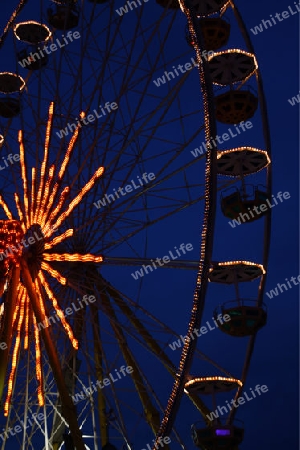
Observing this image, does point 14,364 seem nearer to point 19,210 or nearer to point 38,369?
point 38,369

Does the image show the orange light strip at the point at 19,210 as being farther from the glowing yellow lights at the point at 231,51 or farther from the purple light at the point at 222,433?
the purple light at the point at 222,433

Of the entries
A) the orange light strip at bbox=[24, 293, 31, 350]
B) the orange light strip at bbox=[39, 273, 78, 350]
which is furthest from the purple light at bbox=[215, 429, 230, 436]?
the orange light strip at bbox=[24, 293, 31, 350]

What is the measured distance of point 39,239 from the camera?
58.1 feet

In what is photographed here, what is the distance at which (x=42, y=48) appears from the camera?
22.9 m

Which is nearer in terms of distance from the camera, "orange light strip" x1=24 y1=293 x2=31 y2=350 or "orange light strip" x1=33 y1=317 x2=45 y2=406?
"orange light strip" x1=33 y1=317 x2=45 y2=406

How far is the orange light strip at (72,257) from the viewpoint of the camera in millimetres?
17469

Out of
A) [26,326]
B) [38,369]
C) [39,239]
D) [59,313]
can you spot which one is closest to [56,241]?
[39,239]

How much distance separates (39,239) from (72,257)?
81 cm

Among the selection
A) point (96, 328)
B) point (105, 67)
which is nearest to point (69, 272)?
point (96, 328)

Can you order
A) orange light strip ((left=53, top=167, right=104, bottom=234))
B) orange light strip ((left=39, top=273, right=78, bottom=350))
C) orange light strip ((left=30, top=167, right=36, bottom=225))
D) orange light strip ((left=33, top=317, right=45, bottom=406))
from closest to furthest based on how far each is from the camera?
orange light strip ((left=39, top=273, right=78, bottom=350)) → orange light strip ((left=33, top=317, right=45, bottom=406)) → orange light strip ((left=53, top=167, right=104, bottom=234)) → orange light strip ((left=30, top=167, right=36, bottom=225))

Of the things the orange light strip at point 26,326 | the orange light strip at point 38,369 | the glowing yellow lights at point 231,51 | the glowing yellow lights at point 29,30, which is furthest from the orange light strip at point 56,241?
the glowing yellow lights at point 29,30

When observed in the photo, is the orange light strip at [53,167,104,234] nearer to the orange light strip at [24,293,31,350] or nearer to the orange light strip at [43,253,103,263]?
the orange light strip at [43,253,103,263]

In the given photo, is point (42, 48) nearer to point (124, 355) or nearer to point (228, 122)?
point (228, 122)

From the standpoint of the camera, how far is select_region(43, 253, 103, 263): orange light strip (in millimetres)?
17469
